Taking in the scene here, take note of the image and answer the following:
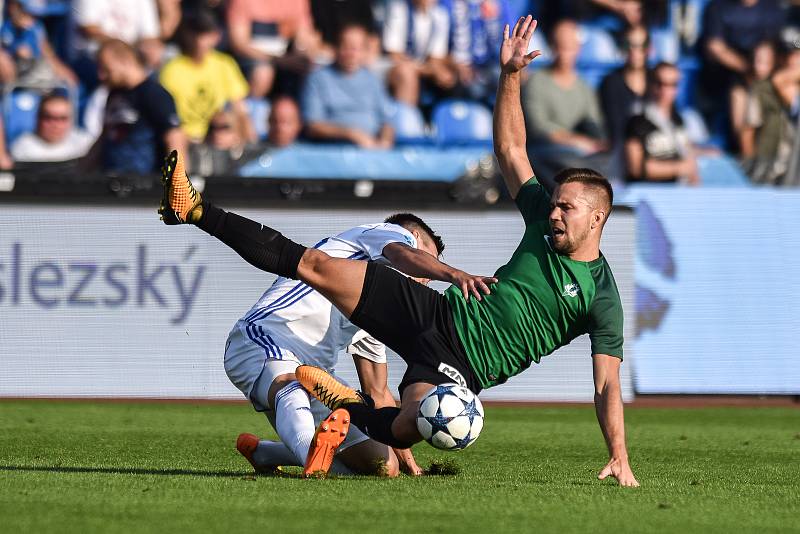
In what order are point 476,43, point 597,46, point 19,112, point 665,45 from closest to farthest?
point 19,112 < point 476,43 < point 597,46 < point 665,45

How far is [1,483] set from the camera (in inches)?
256

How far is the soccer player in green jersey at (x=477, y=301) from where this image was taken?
684 centimetres

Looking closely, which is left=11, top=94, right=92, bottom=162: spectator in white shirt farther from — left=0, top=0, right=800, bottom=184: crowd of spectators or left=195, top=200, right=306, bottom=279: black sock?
left=195, top=200, right=306, bottom=279: black sock

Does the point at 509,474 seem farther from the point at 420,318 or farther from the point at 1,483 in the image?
the point at 1,483

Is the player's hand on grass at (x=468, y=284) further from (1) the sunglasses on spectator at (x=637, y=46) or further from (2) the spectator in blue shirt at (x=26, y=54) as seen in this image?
(1) the sunglasses on spectator at (x=637, y=46)

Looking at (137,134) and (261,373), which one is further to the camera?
(137,134)

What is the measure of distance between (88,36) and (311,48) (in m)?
2.56

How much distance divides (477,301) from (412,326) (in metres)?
0.35

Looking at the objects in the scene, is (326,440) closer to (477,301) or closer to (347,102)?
(477,301)

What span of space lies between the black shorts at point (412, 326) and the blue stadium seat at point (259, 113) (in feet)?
30.1

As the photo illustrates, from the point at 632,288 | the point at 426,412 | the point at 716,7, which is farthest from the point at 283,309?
the point at 716,7

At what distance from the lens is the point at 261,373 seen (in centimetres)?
734

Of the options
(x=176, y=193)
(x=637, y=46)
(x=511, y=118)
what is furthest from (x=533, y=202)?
(x=637, y=46)

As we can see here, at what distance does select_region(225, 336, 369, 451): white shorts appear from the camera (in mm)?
7293
